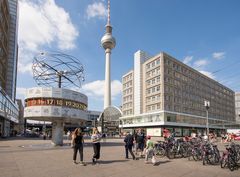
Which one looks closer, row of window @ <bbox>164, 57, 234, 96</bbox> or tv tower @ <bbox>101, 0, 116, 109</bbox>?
row of window @ <bbox>164, 57, 234, 96</bbox>

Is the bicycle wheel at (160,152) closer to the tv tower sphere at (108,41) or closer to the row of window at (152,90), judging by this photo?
the row of window at (152,90)

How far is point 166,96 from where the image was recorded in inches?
2938

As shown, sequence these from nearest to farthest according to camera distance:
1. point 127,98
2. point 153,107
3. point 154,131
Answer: point 154,131 → point 153,107 → point 127,98

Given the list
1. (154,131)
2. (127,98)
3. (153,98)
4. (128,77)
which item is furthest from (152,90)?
(128,77)

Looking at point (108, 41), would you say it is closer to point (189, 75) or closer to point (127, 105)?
point (127, 105)

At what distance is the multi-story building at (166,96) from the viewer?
245ft

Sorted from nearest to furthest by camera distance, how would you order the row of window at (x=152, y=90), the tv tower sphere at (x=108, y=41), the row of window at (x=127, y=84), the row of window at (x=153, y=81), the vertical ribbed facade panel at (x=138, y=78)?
1. the row of window at (x=152, y=90)
2. the row of window at (x=153, y=81)
3. the vertical ribbed facade panel at (x=138, y=78)
4. the row of window at (x=127, y=84)
5. the tv tower sphere at (x=108, y=41)

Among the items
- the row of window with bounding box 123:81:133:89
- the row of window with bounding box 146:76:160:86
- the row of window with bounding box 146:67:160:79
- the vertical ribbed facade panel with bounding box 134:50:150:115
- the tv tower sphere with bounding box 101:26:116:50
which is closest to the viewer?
the row of window with bounding box 146:76:160:86

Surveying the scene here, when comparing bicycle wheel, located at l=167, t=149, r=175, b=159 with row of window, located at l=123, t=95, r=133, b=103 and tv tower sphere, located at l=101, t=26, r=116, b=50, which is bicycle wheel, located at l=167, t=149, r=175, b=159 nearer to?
row of window, located at l=123, t=95, r=133, b=103

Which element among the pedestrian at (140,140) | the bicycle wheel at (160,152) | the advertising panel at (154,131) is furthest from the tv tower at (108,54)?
the bicycle wheel at (160,152)

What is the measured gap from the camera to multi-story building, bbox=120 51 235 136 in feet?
245

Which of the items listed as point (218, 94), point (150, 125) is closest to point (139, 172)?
point (150, 125)

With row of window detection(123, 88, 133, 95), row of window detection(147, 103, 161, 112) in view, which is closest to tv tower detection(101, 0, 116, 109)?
row of window detection(123, 88, 133, 95)

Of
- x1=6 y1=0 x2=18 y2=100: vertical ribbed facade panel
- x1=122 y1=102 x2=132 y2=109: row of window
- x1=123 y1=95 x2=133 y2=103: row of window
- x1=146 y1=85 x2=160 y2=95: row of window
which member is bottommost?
x1=122 y1=102 x2=132 y2=109: row of window
